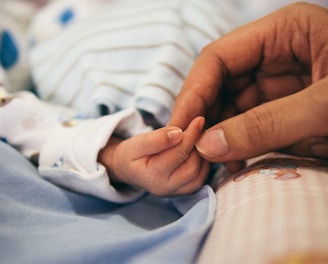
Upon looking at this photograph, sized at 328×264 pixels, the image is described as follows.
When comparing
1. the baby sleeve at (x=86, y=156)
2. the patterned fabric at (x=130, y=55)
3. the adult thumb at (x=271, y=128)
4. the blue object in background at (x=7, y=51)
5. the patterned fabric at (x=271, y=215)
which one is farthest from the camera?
the blue object in background at (x=7, y=51)

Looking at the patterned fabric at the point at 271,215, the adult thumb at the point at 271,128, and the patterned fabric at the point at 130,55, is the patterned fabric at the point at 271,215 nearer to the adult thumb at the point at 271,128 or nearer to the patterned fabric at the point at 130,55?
the adult thumb at the point at 271,128

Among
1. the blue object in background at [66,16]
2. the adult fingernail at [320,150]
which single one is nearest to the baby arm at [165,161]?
the adult fingernail at [320,150]

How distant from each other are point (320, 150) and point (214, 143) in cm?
17

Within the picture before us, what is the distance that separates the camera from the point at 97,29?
815mm

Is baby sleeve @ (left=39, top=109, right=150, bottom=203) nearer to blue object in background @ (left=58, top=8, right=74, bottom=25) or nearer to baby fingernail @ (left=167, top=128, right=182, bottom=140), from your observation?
baby fingernail @ (left=167, top=128, right=182, bottom=140)

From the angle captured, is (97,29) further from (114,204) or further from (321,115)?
(321,115)

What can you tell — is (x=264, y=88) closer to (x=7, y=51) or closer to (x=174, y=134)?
(x=174, y=134)

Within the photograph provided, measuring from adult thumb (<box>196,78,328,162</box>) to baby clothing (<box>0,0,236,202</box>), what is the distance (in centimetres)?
18

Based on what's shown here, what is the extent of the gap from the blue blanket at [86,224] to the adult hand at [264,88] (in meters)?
0.09

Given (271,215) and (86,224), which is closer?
(271,215)

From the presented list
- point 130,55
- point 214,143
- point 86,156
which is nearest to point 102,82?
point 130,55

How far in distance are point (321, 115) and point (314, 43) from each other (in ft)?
0.62

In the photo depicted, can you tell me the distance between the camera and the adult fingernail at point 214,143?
482mm

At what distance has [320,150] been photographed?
532 mm
